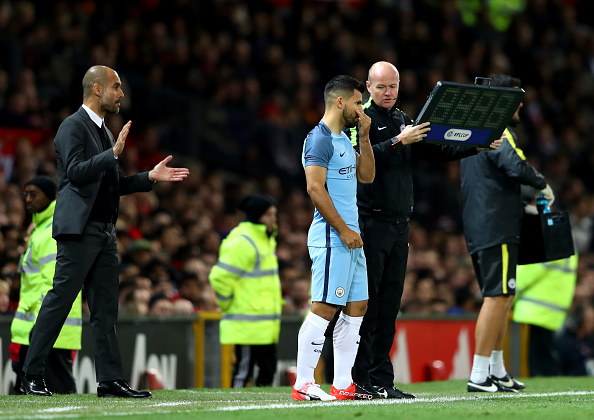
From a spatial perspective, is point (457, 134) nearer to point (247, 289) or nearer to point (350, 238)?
point (350, 238)

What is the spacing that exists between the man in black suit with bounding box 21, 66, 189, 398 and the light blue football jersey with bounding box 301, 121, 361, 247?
982mm

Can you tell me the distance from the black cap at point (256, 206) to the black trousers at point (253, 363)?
1.24m

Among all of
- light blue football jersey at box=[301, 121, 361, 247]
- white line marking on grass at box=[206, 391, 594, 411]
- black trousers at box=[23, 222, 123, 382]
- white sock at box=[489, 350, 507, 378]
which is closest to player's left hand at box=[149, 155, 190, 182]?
black trousers at box=[23, 222, 123, 382]

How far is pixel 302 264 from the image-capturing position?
15234 millimetres

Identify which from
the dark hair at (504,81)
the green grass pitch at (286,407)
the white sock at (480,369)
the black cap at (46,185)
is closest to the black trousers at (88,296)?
the green grass pitch at (286,407)

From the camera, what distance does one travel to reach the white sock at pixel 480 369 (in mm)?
8570

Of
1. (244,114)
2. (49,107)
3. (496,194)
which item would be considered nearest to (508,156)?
(496,194)

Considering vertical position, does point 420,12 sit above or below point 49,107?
above

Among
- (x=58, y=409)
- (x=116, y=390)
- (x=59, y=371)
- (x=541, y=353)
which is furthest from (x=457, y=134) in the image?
(x=541, y=353)

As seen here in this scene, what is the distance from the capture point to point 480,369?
8.59m

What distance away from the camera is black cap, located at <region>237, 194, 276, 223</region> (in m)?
10.6

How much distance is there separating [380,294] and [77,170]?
2276 millimetres

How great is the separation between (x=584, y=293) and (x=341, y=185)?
8.94 m

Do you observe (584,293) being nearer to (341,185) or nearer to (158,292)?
(158,292)
